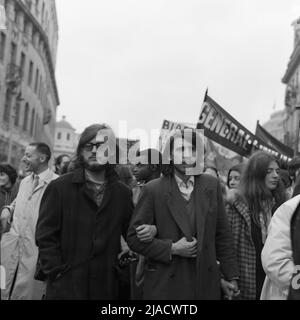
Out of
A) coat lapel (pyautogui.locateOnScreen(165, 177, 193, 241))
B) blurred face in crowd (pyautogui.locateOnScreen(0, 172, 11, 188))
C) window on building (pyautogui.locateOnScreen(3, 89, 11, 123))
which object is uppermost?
window on building (pyautogui.locateOnScreen(3, 89, 11, 123))

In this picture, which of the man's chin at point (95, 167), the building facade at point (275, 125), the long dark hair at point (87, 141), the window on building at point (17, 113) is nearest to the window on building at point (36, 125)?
the window on building at point (17, 113)

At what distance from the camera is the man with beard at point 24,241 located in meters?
4.81

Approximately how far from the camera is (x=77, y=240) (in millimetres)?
3465

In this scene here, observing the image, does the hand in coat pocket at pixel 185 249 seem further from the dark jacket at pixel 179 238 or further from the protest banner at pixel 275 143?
the protest banner at pixel 275 143

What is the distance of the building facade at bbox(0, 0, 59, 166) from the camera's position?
32906mm

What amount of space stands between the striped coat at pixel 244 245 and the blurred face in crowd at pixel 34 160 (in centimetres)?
213

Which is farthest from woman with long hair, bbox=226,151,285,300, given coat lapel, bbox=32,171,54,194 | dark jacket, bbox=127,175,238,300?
coat lapel, bbox=32,171,54,194

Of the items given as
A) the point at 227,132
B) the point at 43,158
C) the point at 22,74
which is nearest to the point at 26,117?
the point at 22,74

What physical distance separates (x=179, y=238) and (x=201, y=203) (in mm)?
300

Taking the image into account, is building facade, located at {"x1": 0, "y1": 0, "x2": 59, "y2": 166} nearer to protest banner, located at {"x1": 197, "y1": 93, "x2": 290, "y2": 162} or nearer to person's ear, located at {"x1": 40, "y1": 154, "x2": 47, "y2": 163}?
protest banner, located at {"x1": 197, "y1": 93, "x2": 290, "y2": 162}

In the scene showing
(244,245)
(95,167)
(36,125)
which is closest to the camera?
(95,167)

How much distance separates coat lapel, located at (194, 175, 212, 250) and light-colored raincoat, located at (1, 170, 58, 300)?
6.67 ft

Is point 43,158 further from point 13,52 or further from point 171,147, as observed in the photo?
point 13,52
